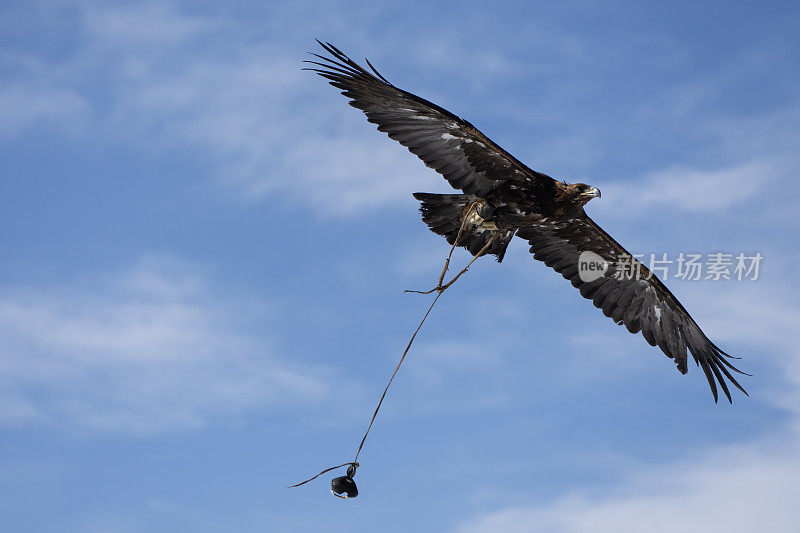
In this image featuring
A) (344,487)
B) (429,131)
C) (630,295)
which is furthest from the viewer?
(630,295)

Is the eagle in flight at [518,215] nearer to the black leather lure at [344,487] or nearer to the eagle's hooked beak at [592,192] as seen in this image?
the eagle's hooked beak at [592,192]

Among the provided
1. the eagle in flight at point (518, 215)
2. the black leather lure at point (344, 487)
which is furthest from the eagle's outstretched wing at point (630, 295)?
the black leather lure at point (344, 487)

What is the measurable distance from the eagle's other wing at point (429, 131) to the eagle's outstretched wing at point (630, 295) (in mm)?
1413

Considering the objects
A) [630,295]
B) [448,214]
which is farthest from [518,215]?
[630,295]

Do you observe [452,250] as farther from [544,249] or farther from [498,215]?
Answer: [544,249]

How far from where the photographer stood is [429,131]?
384 inches

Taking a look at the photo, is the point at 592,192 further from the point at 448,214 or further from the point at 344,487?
the point at 344,487

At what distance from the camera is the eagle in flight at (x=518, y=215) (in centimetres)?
965

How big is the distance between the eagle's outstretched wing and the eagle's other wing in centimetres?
141

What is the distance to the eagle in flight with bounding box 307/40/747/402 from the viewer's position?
965cm

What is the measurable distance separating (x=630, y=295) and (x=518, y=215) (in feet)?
Answer: 7.84

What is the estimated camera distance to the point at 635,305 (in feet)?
38.2

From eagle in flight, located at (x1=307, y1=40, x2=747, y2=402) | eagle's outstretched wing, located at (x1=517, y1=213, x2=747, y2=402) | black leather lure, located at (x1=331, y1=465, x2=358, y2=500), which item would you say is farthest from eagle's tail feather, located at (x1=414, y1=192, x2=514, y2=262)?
black leather lure, located at (x1=331, y1=465, x2=358, y2=500)

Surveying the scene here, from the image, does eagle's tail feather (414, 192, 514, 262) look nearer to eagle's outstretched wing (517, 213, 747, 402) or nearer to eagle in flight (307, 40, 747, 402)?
eagle in flight (307, 40, 747, 402)
